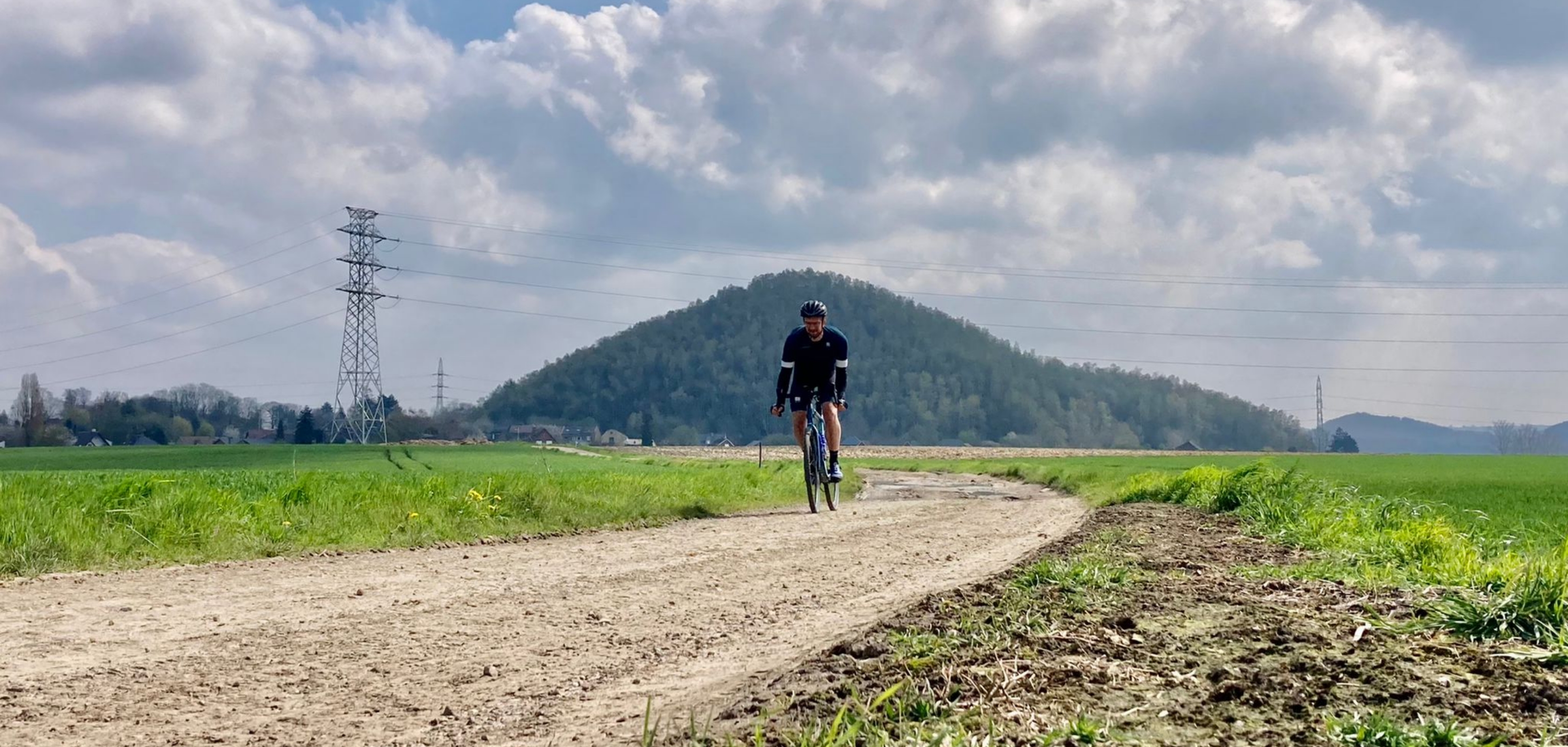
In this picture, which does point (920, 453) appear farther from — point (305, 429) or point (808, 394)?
point (808, 394)

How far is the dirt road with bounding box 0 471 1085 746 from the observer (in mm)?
3898

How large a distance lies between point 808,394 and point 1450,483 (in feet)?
48.7

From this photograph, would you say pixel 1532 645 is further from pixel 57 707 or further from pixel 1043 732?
pixel 57 707

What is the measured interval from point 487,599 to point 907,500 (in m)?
11.4

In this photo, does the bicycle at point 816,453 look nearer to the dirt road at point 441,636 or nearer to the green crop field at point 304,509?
the green crop field at point 304,509

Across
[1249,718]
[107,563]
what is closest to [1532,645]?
→ [1249,718]

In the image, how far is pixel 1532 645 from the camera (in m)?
3.48

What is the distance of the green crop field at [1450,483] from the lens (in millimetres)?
11578

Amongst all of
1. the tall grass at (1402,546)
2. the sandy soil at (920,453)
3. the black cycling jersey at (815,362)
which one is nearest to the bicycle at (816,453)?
the black cycling jersey at (815,362)

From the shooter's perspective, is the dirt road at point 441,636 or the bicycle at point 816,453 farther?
the bicycle at point 816,453

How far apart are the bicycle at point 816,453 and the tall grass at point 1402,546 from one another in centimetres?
414

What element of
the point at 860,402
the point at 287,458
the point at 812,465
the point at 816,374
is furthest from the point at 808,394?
the point at 860,402

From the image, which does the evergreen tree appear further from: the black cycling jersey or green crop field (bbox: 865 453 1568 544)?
the black cycling jersey

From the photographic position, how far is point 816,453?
47.1 ft
